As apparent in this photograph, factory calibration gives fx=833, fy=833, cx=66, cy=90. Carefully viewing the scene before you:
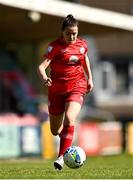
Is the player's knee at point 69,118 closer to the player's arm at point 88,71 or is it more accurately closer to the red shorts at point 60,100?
the red shorts at point 60,100

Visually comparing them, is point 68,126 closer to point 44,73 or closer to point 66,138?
point 66,138

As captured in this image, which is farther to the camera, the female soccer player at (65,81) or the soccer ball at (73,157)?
the female soccer player at (65,81)

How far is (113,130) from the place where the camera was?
1122 inches

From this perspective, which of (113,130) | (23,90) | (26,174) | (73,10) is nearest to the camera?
(26,174)

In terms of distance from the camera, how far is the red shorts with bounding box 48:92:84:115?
11250 millimetres

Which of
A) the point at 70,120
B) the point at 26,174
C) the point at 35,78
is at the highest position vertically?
the point at 35,78

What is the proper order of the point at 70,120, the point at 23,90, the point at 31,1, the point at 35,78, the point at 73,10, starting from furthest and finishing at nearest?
the point at 35,78 < the point at 23,90 < the point at 73,10 < the point at 31,1 < the point at 70,120

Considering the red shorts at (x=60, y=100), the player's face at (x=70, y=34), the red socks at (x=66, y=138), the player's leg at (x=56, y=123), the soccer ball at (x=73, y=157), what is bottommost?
the soccer ball at (x=73, y=157)

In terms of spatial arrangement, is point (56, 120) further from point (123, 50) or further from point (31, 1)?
point (123, 50)

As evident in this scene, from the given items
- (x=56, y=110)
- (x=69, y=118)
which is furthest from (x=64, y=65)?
(x=69, y=118)

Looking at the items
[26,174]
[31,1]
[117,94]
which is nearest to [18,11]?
[31,1]

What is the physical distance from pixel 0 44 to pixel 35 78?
7.04 feet

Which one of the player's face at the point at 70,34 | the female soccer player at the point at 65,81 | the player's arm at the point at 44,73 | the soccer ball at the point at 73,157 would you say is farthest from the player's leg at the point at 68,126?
the player's face at the point at 70,34

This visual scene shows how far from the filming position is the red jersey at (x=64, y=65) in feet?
37.0
